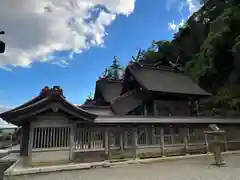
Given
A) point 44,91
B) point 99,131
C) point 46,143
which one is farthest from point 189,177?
point 44,91

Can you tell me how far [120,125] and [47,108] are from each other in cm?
456

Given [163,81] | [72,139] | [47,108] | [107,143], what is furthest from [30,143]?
[163,81]

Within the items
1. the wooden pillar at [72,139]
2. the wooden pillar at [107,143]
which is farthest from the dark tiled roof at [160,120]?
the wooden pillar at [72,139]

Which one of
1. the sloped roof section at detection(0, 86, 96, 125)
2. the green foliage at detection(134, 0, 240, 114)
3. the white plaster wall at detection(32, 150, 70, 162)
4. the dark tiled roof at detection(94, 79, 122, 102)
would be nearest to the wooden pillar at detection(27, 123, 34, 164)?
the white plaster wall at detection(32, 150, 70, 162)

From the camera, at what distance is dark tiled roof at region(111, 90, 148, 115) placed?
57.5ft

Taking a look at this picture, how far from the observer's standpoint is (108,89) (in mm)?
28094

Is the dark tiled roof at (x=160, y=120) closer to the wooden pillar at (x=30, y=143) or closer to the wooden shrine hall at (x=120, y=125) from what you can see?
the wooden shrine hall at (x=120, y=125)

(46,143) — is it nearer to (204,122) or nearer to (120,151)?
(120,151)

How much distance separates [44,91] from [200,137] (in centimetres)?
1235

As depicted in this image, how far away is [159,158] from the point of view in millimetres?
12266

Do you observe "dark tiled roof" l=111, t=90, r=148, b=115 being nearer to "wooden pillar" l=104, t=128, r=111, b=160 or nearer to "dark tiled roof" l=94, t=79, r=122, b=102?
"wooden pillar" l=104, t=128, r=111, b=160

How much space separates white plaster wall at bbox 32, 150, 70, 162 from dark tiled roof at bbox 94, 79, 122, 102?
15.5 metres

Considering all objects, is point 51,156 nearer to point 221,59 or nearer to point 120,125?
point 120,125

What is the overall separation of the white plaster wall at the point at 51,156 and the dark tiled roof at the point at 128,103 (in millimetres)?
7208
